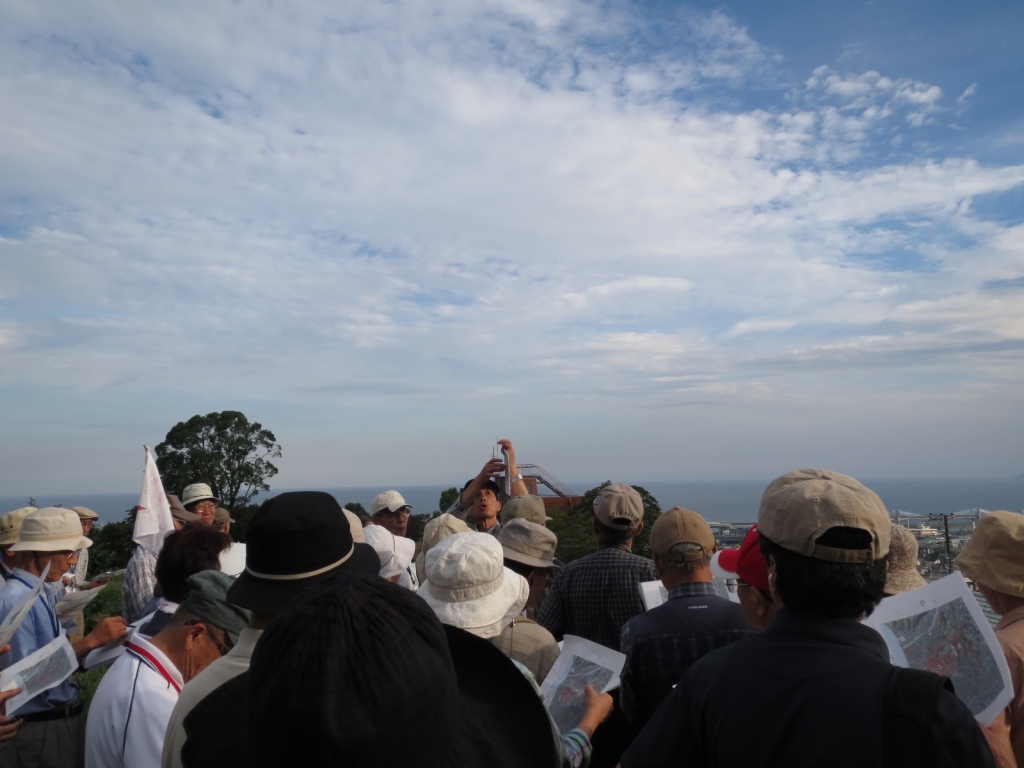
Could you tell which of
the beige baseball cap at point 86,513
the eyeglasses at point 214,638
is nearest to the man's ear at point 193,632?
the eyeglasses at point 214,638

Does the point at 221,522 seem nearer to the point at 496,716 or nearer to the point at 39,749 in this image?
the point at 39,749

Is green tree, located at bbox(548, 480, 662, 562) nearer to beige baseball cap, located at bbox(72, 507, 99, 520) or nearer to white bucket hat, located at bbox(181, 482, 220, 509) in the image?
white bucket hat, located at bbox(181, 482, 220, 509)

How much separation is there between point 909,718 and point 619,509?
2.69m

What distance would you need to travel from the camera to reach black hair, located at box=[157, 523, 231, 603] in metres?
3.23

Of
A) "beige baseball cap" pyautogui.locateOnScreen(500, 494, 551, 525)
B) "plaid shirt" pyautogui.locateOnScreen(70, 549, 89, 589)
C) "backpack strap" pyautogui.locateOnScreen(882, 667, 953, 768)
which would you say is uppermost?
"backpack strap" pyautogui.locateOnScreen(882, 667, 953, 768)

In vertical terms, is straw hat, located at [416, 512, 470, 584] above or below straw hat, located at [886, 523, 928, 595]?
below

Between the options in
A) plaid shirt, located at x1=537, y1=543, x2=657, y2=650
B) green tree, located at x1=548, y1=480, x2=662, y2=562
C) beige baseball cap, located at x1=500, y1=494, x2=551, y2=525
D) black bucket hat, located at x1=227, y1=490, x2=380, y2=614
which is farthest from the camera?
green tree, located at x1=548, y1=480, x2=662, y2=562

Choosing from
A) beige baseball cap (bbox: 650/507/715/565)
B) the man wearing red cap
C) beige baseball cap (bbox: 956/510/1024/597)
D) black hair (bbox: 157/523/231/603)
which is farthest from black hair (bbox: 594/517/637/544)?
black hair (bbox: 157/523/231/603)

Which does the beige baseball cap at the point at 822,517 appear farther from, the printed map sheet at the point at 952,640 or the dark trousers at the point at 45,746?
the dark trousers at the point at 45,746

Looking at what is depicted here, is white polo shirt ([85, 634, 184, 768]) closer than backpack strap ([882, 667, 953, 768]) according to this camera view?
No

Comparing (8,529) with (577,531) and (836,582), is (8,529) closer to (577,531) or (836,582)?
(836,582)

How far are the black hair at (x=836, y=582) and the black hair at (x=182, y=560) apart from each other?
259 cm

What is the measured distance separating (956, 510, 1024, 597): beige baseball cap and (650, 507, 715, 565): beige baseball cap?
1073mm

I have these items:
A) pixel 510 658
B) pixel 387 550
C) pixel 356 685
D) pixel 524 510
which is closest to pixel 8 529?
pixel 387 550
